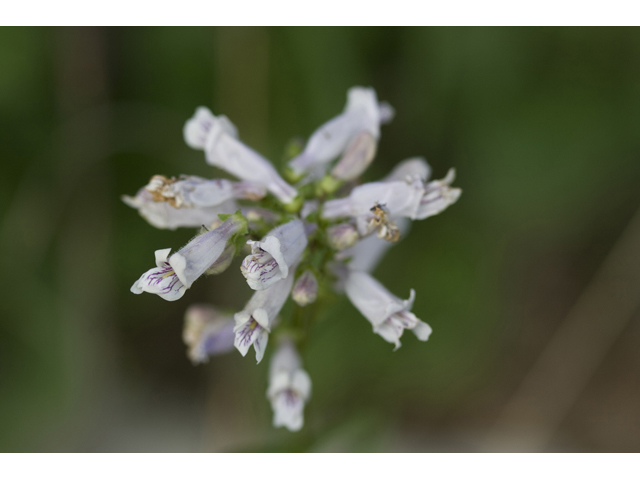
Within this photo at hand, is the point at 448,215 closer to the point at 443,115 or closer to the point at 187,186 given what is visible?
the point at 443,115

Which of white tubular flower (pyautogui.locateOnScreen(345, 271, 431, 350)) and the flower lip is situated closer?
the flower lip

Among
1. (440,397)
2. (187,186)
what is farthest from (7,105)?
(440,397)

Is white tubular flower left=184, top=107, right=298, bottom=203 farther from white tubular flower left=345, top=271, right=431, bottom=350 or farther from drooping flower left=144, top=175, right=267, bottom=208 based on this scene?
white tubular flower left=345, top=271, right=431, bottom=350

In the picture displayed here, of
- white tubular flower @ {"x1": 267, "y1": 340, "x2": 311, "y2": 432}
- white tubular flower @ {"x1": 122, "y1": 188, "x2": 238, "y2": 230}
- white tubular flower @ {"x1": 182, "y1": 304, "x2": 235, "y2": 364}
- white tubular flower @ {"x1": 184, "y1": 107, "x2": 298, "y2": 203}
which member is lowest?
white tubular flower @ {"x1": 267, "y1": 340, "x2": 311, "y2": 432}

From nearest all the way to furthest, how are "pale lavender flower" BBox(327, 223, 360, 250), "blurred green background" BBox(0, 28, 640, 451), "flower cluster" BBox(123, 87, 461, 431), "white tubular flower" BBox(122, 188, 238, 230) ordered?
"flower cluster" BBox(123, 87, 461, 431)
"pale lavender flower" BBox(327, 223, 360, 250)
"white tubular flower" BBox(122, 188, 238, 230)
"blurred green background" BBox(0, 28, 640, 451)

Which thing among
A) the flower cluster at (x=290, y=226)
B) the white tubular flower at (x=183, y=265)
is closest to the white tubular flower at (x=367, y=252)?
the flower cluster at (x=290, y=226)

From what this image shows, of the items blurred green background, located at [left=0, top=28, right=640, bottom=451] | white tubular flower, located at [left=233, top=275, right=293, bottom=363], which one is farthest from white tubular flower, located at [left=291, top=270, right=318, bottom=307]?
blurred green background, located at [left=0, top=28, right=640, bottom=451]

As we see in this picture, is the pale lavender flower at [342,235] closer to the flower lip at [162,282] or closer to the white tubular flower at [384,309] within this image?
A: the white tubular flower at [384,309]
